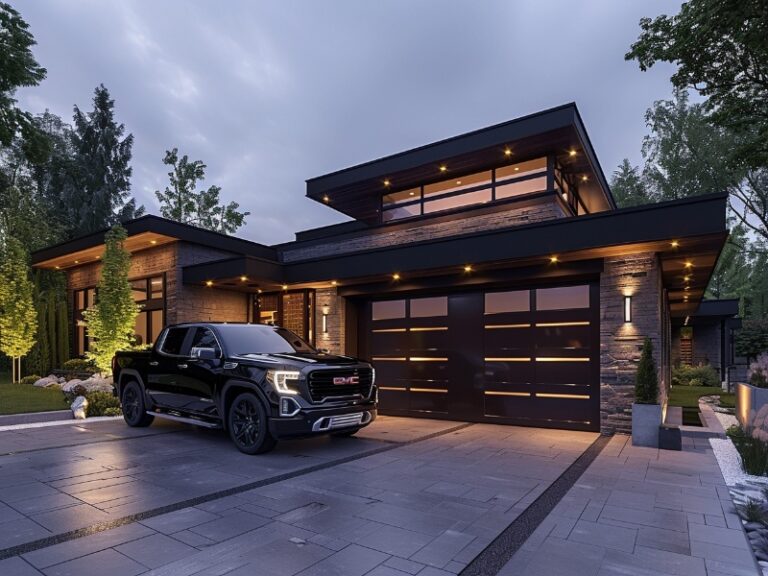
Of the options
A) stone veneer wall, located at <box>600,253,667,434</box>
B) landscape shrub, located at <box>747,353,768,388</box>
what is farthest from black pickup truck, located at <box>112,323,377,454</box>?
landscape shrub, located at <box>747,353,768,388</box>

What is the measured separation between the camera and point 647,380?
7738mm

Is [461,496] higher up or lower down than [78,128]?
lower down

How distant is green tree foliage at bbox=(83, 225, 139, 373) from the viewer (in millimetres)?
12617

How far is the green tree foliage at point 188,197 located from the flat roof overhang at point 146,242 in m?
18.9

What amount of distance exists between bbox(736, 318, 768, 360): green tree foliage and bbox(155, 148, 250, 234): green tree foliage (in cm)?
3516

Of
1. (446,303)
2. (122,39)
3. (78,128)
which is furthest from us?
(78,128)

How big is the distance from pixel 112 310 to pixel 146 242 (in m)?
2.43

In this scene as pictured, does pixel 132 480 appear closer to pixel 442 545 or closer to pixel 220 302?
pixel 442 545

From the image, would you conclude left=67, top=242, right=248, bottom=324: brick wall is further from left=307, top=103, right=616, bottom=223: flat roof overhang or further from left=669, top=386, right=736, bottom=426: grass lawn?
left=669, top=386, right=736, bottom=426: grass lawn

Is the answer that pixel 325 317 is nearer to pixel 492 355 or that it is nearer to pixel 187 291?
pixel 187 291

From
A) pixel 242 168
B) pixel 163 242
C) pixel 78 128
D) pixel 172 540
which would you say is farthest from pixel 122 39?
pixel 242 168

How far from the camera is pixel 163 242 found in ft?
45.5

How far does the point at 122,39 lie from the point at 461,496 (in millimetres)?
24132

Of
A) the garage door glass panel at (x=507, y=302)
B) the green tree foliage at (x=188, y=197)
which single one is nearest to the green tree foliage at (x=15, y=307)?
the garage door glass panel at (x=507, y=302)
